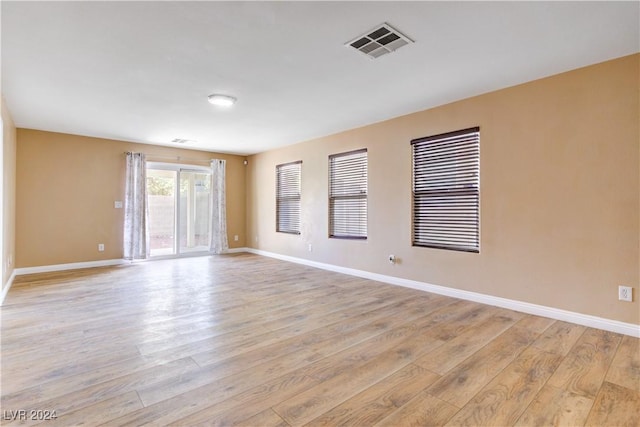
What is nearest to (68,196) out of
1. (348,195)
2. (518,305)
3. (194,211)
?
(194,211)

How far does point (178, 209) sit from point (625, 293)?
7.26 metres

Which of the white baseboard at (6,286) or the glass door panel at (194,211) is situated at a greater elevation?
the glass door panel at (194,211)

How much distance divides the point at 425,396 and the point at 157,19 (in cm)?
301

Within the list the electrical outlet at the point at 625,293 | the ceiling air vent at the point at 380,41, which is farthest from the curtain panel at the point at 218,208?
the electrical outlet at the point at 625,293

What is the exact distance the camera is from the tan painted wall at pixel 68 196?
530 cm

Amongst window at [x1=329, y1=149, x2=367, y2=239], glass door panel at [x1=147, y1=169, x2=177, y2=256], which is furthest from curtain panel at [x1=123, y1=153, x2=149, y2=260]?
window at [x1=329, y1=149, x2=367, y2=239]

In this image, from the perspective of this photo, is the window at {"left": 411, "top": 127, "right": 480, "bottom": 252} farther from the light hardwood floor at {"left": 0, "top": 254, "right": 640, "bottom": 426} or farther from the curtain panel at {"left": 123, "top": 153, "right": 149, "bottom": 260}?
the curtain panel at {"left": 123, "top": 153, "right": 149, "bottom": 260}

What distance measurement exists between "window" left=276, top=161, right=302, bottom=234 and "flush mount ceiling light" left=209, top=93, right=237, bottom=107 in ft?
8.70

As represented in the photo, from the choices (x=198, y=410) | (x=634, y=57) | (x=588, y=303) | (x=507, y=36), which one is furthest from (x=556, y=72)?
(x=198, y=410)

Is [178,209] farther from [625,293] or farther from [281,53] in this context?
[625,293]

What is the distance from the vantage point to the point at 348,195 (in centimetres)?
539

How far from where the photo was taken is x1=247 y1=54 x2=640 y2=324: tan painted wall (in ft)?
9.15

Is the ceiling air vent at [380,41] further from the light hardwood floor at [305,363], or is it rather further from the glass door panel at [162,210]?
the glass door panel at [162,210]

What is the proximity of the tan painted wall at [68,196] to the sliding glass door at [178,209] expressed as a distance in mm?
542
